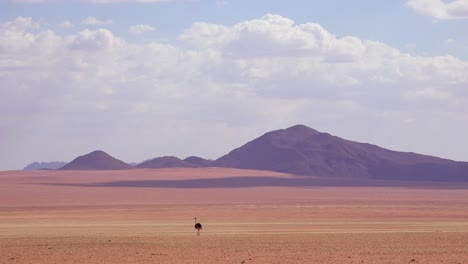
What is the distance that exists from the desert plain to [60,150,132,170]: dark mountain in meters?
57.7

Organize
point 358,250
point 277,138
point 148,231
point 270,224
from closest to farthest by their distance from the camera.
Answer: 1. point 358,250
2. point 148,231
3. point 270,224
4. point 277,138

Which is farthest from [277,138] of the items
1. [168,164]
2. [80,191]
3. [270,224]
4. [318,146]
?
[270,224]

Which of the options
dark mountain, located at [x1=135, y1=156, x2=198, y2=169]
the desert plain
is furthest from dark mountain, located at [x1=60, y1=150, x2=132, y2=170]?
the desert plain

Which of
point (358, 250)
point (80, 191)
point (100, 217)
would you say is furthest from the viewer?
point (80, 191)

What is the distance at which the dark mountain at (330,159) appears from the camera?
458 ft

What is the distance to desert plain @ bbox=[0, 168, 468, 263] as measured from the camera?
26.2 m

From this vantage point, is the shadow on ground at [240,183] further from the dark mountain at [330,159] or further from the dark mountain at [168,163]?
the dark mountain at [168,163]

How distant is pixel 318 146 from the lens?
151750 mm

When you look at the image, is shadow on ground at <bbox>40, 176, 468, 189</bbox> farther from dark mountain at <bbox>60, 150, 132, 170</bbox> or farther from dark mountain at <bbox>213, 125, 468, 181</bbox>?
dark mountain at <bbox>60, 150, 132, 170</bbox>

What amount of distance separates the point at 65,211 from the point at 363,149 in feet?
333

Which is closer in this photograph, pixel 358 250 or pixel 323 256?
pixel 323 256

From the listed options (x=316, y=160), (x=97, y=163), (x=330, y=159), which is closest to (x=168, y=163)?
(x=97, y=163)

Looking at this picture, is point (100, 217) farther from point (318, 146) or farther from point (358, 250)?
point (318, 146)

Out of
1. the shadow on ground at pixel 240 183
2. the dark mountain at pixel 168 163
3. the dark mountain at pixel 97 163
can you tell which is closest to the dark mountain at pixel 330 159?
the dark mountain at pixel 168 163
